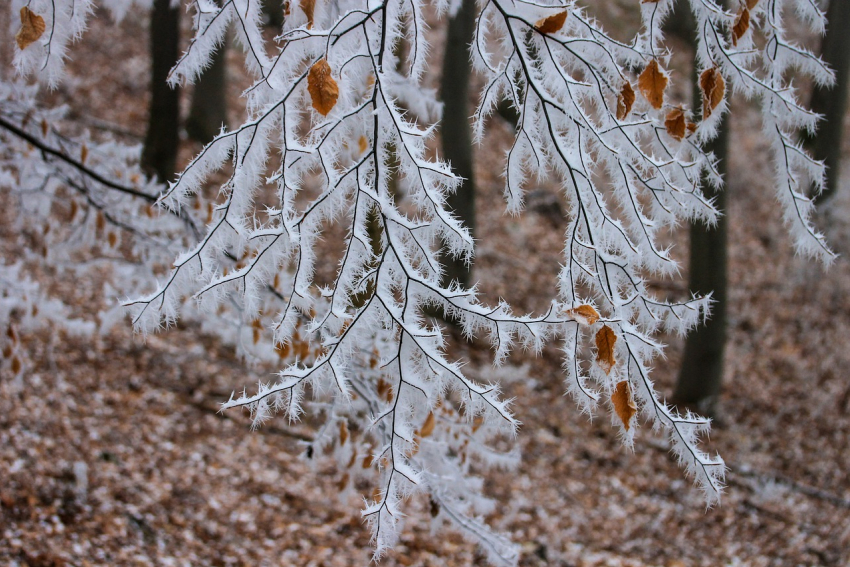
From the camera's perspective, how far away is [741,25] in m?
1.71

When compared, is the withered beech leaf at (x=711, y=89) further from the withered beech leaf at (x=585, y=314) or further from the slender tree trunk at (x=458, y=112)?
the slender tree trunk at (x=458, y=112)

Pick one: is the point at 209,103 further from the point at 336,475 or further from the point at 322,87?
the point at 322,87

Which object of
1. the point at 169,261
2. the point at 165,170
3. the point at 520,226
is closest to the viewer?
the point at 169,261

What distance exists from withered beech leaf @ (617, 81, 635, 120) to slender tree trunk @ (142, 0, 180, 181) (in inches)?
241

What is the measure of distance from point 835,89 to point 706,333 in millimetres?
3730

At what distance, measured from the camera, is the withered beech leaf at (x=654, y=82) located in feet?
5.27

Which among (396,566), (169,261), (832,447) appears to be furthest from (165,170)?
(832,447)

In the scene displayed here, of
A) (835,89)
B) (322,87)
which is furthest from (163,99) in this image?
(835,89)

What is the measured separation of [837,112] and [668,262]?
7.92m

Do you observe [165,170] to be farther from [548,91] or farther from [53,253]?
[548,91]

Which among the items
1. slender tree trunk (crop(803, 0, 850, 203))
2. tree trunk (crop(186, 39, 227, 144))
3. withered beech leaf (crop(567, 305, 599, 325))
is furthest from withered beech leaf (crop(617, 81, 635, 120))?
tree trunk (crop(186, 39, 227, 144))

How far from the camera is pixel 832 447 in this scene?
673cm

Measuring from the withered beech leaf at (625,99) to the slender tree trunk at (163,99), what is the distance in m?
6.13

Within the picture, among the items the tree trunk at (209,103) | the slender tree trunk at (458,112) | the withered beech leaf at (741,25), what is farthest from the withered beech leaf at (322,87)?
the tree trunk at (209,103)
